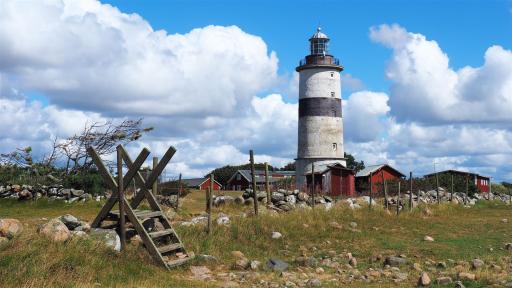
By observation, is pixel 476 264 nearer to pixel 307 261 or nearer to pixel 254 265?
pixel 307 261

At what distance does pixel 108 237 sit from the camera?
11742 mm

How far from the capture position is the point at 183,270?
38.3 feet

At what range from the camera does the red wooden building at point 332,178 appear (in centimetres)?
4219

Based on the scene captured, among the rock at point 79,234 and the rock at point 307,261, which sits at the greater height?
the rock at point 79,234

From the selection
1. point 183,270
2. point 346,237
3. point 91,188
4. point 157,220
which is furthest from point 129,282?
point 91,188

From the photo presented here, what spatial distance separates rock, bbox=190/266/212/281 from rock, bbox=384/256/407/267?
13.5ft

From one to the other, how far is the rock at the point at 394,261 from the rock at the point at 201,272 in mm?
4112

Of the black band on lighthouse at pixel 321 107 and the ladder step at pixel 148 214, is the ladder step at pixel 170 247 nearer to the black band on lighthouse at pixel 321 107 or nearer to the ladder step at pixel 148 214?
the ladder step at pixel 148 214

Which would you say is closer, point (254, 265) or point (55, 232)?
point (55, 232)

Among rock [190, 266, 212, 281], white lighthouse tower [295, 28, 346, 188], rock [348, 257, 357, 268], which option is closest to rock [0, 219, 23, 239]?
rock [190, 266, 212, 281]

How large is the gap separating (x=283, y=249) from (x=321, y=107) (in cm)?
2754

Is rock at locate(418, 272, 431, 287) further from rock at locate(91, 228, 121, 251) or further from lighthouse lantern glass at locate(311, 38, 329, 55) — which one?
lighthouse lantern glass at locate(311, 38, 329, 55)

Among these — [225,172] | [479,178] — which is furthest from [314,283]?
[225,172]

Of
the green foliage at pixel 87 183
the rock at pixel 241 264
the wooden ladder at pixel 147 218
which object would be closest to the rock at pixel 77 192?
the green foliage at pixel 87 183
